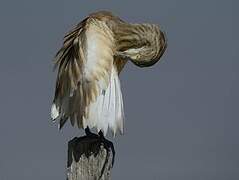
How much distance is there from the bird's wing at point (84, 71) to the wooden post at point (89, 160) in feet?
1.04

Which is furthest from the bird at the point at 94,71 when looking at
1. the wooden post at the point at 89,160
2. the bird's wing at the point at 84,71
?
the wooden post at the point at 89,160

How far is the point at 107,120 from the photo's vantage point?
345cm

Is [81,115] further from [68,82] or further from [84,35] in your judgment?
[84,35]

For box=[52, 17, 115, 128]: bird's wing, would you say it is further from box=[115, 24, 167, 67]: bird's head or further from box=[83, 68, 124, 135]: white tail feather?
box=[115, 24, 167, 67]: bird's head

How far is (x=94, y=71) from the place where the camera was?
353 centimetres

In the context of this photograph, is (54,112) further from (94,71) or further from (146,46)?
(146,46)

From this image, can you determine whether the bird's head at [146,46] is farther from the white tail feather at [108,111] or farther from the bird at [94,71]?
the white tail feather at [108,111]

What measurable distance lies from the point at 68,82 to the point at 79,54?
0.18 metres

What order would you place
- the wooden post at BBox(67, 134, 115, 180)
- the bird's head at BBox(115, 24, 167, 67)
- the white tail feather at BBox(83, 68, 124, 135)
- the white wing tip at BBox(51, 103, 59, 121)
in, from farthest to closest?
the bird's head at BBox(115, 24, 167, 67)
the white wing tip at BBox(51, 103, 59, 121)
the white tail feather at BBox(83, 68, 124, 135)
the wooden post at BBox(67, 134, 115, 180)

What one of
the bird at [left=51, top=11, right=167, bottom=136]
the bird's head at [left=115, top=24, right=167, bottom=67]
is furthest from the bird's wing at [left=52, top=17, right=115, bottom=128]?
the bird's head at [left=115, top=24, right=167, bottom=67]

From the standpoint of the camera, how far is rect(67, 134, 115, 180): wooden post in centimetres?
299

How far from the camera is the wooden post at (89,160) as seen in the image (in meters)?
2.99

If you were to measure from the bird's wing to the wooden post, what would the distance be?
0.32 m

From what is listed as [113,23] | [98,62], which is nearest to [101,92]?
[98,62]
